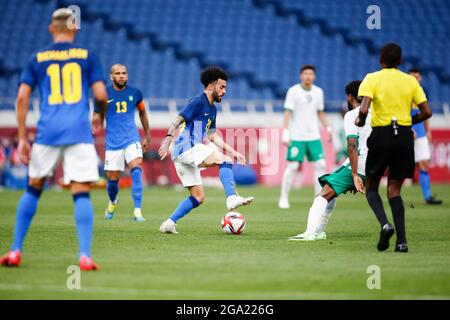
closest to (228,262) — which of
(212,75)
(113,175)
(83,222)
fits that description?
(83,222)

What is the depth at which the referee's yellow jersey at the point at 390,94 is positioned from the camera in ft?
30.2

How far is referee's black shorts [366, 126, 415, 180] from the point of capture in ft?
30.2

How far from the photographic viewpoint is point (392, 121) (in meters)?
9.22

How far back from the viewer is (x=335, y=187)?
411 inches

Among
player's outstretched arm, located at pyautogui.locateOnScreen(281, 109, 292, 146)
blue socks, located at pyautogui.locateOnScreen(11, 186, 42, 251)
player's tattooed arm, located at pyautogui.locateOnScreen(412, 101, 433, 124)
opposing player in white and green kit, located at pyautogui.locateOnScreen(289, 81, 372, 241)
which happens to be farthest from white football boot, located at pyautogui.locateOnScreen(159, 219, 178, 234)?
player's outstretched arm, located at pyautogui.locateOnScreen(281, 109, 292, 146)

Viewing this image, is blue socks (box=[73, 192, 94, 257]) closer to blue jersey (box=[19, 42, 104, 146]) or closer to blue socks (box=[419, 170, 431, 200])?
blue jersey (box=[19, 42, 104, 146])

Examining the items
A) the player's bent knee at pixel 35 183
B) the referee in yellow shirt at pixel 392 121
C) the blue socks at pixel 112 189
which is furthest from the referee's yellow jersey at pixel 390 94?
the blue socks at pixel 112 189

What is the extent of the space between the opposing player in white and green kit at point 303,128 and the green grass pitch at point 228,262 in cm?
338

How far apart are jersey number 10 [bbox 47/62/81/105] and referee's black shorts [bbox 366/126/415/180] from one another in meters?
3.23

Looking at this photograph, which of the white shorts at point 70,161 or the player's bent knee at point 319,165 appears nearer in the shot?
the white shorts at point 70,161

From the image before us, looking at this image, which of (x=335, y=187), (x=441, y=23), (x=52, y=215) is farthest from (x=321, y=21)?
(x=335, y=187)

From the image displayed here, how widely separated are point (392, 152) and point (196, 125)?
3100mm

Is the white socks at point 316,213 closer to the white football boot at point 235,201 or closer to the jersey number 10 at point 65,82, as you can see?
the white football boot at point 235,201
